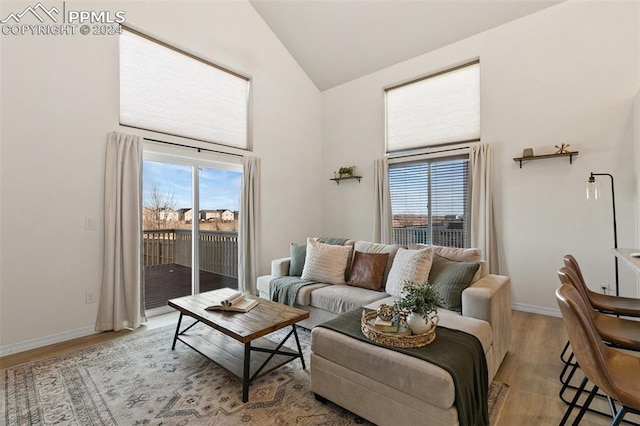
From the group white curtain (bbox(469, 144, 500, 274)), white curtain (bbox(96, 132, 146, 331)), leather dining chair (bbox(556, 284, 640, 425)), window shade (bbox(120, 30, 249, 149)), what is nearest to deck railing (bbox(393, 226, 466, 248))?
white curtain (bbox(469, 144, 500, 274))

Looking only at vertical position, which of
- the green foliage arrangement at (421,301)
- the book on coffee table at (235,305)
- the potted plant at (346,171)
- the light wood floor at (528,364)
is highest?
the potted plant at (346,171)

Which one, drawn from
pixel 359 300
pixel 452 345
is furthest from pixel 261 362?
pixel 452 345

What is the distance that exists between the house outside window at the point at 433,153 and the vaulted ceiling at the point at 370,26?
53cm

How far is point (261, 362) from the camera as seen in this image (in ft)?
7.52

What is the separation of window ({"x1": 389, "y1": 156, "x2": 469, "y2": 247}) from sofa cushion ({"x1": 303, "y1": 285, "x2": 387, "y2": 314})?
81.1 inches

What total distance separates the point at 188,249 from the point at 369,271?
2.55 meters

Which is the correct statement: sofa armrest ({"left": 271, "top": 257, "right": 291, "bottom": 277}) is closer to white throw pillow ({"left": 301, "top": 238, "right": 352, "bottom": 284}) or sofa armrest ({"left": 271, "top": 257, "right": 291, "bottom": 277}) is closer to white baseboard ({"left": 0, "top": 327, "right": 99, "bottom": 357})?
white throw pillow ({"left": 301, "top": 238, "right": 352, "bottom": 284})

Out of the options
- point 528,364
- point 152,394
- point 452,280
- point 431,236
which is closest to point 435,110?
point 431,236

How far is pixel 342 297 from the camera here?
115 inches

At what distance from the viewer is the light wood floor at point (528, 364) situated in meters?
1.85

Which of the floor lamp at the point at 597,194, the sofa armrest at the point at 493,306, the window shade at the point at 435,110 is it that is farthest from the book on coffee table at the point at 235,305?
the window shade at the point at 435,110

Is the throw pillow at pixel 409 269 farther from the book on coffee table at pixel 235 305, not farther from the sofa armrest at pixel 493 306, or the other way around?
the book on coffee table at pixel 235 305

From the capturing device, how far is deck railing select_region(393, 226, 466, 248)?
442cm

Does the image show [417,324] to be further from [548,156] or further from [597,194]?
[548,156]
